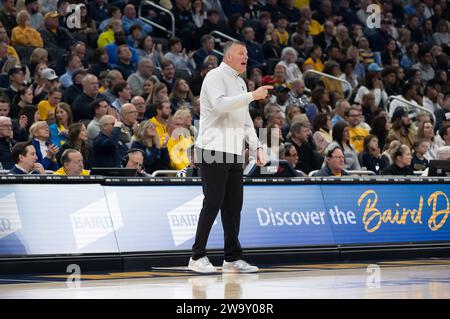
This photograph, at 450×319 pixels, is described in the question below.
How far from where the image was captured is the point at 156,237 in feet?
42.3

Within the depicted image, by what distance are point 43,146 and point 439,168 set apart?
5.76 m

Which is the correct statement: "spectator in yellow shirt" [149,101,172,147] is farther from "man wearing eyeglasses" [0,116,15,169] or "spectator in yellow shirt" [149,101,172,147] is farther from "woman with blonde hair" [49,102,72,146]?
"man wearing eyeglasses" [0,116,15,169]

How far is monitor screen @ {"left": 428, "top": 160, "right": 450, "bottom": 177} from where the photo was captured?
619 inches

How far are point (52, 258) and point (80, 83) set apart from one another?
23.5ft

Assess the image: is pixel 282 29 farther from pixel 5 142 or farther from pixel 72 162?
pixel 72 162

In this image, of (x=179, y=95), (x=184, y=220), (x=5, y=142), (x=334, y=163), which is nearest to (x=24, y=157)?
(x=5, y=142)

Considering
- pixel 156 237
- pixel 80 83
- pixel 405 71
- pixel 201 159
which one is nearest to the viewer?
pixel 201 159

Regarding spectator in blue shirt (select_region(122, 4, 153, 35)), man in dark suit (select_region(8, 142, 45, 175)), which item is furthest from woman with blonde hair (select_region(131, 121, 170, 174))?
spectator in blue shirt (select_region(122, 4, 153, 35))

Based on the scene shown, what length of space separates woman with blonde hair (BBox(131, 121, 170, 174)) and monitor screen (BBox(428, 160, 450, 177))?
4.01 meters

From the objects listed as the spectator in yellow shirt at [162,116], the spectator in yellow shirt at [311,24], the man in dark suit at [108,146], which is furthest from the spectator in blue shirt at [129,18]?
the man in dark suit at [108,146]

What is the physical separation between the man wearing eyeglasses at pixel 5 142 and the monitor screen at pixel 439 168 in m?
6.02

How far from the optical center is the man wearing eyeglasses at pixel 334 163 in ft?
51.7
